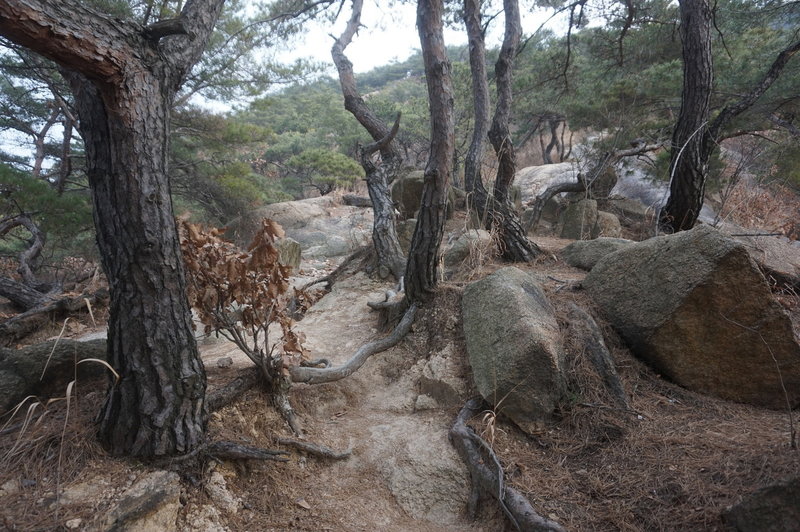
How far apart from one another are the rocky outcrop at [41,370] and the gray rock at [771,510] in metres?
2.88

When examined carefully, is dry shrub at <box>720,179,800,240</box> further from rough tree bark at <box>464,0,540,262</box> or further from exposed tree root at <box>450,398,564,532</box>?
exposed tree root at <box>450,398,564,532</box>

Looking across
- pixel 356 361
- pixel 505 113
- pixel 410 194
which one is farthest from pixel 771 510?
pixel 410 194

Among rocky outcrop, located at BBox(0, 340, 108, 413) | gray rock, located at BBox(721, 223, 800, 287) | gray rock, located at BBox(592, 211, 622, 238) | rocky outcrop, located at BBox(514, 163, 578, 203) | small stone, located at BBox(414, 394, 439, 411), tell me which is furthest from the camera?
rocky outcrop, located at BBox(514, 163, 578, 203)

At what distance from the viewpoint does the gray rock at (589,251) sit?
403cm

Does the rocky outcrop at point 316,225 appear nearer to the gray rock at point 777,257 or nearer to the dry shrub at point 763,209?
the dry shrub at point 763,209

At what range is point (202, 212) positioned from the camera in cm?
977

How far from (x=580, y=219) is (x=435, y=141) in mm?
3216

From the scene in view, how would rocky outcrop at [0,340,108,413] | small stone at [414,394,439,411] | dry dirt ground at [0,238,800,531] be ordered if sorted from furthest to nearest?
small stone at [414,394,439,411] < rocky outcrop at [0,340,108,413] < dry dirt ground at [0,238,800,531]

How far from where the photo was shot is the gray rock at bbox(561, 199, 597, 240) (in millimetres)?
5660

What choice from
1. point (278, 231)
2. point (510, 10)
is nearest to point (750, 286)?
point (278, 231)

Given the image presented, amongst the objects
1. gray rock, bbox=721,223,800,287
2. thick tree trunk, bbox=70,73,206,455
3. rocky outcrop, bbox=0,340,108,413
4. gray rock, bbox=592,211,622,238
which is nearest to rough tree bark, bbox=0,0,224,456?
thick tree trunk, bbox=70,73,206,455

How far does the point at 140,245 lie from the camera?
179 centimetres

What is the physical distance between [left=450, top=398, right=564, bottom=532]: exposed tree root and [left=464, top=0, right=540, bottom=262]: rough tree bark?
7.52 feet

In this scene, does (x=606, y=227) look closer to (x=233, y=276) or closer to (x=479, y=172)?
(x=479, y=172)
